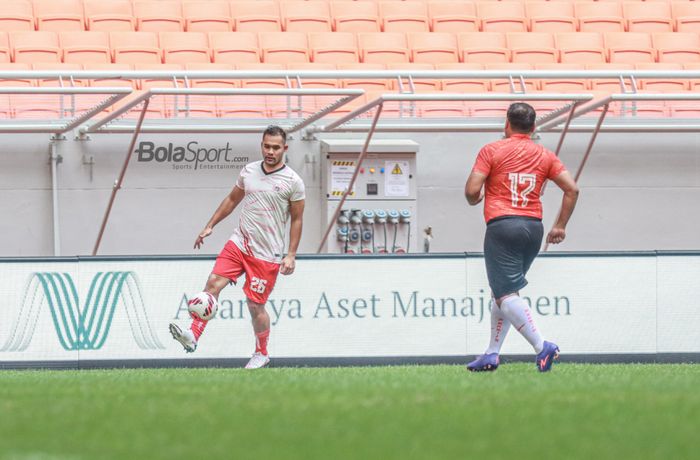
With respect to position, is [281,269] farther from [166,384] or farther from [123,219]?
[123,219]

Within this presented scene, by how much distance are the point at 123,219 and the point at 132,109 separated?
1508 millimetres

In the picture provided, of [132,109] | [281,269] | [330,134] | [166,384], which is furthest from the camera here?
[330,134]

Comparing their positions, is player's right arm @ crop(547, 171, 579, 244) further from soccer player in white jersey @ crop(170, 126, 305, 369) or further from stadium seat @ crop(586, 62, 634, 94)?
stadium seat @ crop(586, 62, 634, 94)

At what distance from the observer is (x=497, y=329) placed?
9.42 meters

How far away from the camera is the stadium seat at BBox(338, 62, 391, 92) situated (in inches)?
675
